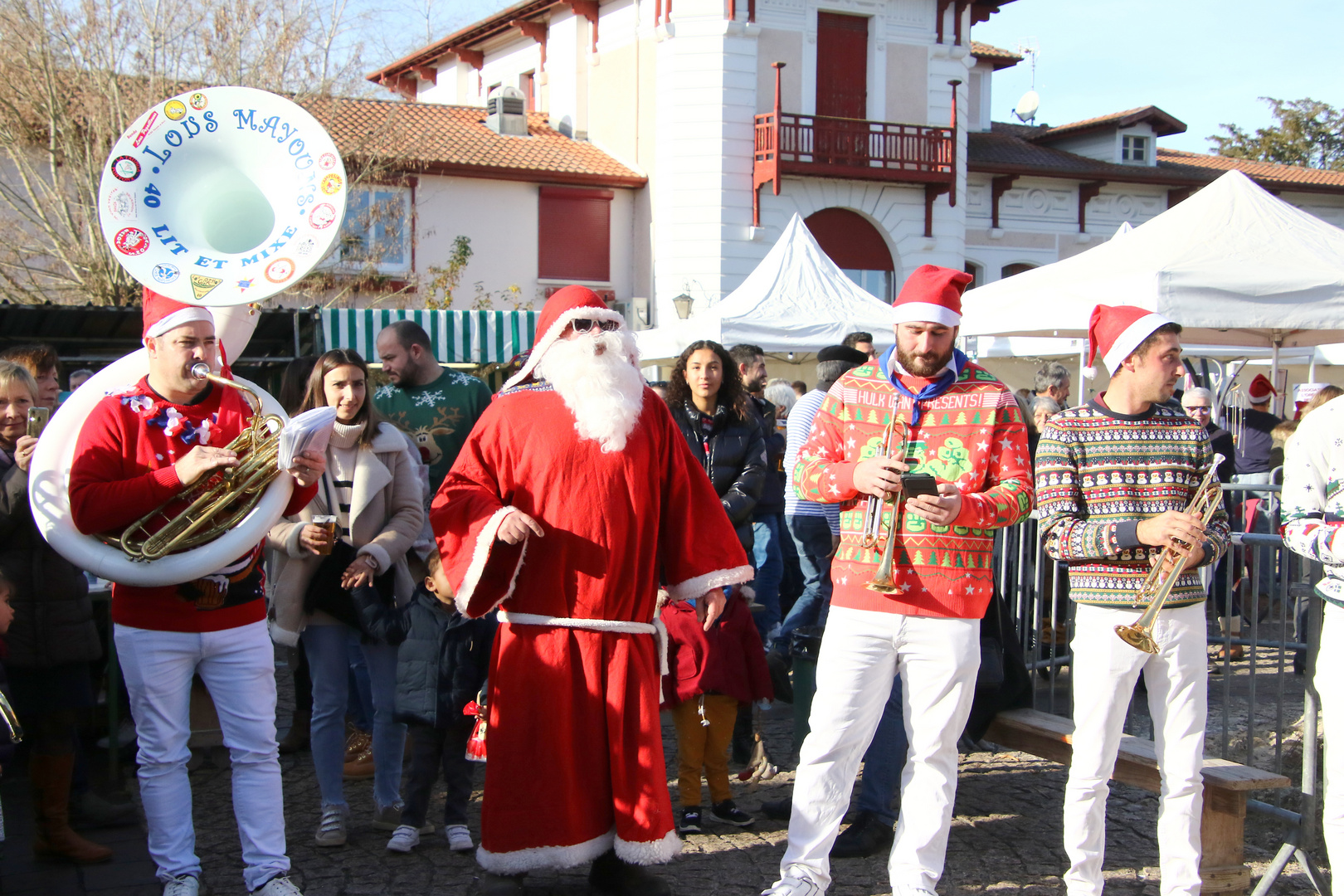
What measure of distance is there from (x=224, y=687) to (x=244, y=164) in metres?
1.70

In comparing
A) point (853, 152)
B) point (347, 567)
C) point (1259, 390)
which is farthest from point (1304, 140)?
point (347, 567)

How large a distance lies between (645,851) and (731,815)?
3.36ft

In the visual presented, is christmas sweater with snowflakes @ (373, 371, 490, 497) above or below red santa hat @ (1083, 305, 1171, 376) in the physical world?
below

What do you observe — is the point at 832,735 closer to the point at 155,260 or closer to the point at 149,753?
the point at 149,753

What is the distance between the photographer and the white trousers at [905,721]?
362cm

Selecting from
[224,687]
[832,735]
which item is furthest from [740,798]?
[224,687]

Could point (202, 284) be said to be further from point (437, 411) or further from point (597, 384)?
point (437, 411)

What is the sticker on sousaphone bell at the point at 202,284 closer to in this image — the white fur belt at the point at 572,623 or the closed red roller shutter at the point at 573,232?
the white fur belt at the point at 572,623

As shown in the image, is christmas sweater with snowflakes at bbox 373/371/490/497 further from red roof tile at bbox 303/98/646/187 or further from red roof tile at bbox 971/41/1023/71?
red roof tile at bbox 971/41/1023/71

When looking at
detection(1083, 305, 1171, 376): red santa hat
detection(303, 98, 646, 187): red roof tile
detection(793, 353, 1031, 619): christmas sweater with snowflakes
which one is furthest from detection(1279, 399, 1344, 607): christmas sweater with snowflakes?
detection(303, 98, 646, 187): red roof tile

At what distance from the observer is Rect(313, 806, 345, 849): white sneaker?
14.5 ft

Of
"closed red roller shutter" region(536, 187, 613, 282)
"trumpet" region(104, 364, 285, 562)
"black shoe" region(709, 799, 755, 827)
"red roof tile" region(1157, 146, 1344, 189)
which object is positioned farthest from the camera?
"red roof tile" region(1157, 146, 1344, 189)

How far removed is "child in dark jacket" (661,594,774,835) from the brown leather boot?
2109 mm

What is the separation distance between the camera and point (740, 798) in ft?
16.5
